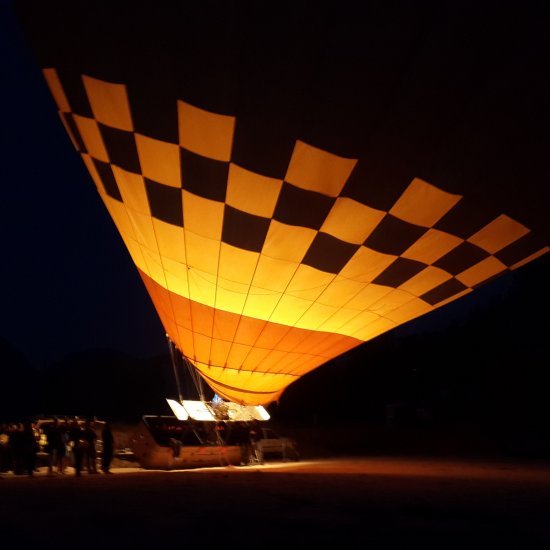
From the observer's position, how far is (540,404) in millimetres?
19266

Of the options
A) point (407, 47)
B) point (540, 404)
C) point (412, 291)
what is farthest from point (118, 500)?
point (540, 404)

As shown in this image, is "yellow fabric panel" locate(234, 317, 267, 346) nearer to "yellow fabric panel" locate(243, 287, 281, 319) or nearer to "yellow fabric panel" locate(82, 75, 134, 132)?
"yellow fabric panel" locate(243, 287, 281, 319)

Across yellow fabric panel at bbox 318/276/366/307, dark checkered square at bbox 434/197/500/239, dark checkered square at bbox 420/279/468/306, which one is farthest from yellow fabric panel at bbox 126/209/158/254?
dark checkered square at bbox 420/279/468/306

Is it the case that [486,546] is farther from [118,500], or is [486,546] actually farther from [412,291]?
[412,291]

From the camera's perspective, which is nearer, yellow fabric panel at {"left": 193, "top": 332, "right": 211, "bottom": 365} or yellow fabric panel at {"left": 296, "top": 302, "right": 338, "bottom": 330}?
yellow fabric panel at {"left": 296, "top": 302, "right": 338, "bottom": 330}

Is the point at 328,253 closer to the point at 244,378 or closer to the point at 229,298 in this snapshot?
the point at 229,298

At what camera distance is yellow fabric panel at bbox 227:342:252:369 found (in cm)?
734

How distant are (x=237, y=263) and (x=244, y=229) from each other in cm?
48

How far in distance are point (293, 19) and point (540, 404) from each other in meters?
17.6

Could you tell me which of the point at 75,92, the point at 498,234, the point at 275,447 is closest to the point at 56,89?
the point at 75,92

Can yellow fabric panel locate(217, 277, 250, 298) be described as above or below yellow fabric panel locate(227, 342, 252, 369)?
above

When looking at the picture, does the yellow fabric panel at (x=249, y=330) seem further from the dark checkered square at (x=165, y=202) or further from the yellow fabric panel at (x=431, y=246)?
the yellow fabric panel at (x=431, y=246)

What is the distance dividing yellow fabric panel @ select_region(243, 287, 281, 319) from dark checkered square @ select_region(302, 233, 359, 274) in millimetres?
600

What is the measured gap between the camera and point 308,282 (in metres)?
6.76
